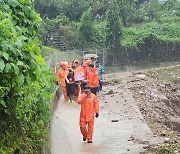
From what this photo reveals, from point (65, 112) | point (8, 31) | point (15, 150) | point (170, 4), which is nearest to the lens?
point (8, 31)

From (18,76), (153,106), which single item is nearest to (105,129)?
(153,106)

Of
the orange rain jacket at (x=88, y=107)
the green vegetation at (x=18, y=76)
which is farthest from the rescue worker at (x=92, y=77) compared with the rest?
the green vegetation at (x=18, y=76)

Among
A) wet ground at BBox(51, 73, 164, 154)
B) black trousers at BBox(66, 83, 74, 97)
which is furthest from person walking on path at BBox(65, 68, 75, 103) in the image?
wet ground at BBox(51, 73, 164, 154)

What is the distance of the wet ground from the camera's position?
10500mm

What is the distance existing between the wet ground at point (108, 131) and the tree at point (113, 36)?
57.9ft

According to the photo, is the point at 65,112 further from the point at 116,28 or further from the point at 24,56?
the point at 116,28

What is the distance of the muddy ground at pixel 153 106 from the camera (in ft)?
35.6

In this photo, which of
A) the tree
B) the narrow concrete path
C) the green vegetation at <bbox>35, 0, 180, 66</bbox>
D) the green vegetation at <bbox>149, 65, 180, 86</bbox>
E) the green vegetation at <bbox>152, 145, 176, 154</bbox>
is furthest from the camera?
the green vegetation at <bbox>35, 0, 180, 66</bbox>

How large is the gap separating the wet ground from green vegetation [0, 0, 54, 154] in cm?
316

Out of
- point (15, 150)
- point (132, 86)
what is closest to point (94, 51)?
point (132, 86)

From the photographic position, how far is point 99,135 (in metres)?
11.9

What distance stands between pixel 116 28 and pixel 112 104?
19.2 m

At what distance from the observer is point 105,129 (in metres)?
12.6

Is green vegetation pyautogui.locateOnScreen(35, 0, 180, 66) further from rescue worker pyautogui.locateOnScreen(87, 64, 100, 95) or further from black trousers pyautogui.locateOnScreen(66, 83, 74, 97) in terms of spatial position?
rescue worker pyautogui.locateOnScreen(87, 64, 100, 95)
